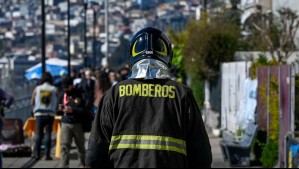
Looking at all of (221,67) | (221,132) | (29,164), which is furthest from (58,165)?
(221,67)

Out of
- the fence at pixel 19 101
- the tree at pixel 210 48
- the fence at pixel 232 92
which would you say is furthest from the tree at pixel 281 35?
the fence at pixel 19 101

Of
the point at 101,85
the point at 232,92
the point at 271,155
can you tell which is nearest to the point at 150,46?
the point at 271,155

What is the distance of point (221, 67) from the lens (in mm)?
25469

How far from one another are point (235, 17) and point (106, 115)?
116 ft

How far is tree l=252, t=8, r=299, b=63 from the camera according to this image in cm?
2222

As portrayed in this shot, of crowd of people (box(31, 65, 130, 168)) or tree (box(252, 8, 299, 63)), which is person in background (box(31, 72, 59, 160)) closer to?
crowd of people (box(31, 65, 130, 168))

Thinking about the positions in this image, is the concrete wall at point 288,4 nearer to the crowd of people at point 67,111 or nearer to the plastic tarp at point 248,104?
the plastic tarp at point 248,104

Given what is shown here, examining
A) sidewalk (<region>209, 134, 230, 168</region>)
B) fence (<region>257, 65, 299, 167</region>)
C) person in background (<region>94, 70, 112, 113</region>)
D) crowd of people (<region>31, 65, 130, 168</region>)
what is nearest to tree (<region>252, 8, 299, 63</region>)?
sidewalk (<region>209, 134, 230, 168</region>)

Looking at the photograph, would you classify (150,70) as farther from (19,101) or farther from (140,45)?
(19,101)

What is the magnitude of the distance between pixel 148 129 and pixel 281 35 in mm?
18556

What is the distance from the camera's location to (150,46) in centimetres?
526

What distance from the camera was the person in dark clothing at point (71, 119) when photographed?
15.0m

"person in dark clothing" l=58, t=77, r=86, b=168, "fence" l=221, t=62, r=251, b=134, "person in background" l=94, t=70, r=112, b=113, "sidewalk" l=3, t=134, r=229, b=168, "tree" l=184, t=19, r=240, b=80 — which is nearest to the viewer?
"person in dark clothing" l=58, t=77, r=86, b=168

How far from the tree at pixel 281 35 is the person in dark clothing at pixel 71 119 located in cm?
692
